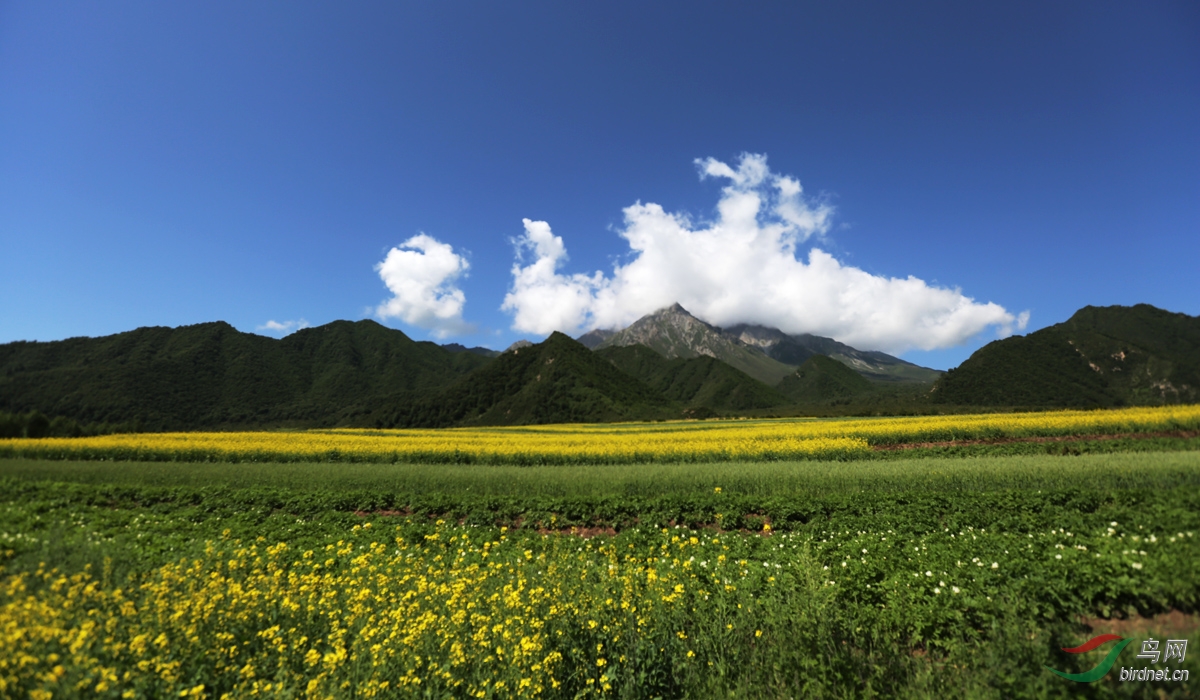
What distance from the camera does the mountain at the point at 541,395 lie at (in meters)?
93.1

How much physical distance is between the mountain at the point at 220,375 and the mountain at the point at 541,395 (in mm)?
20546

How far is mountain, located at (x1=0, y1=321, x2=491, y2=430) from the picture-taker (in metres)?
31.3

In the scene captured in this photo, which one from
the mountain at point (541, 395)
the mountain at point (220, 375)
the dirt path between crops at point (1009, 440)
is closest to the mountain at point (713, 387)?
the mountain at point (541, 395)

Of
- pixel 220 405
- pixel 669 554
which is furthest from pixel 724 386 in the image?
pixel 669 554

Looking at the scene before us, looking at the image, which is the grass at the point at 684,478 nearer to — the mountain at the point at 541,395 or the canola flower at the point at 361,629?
the canola flower at the point at 361,629

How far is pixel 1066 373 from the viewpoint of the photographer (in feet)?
187

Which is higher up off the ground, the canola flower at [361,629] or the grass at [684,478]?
the canola flower at [361,629]

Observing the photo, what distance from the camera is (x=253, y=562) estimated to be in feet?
22.1

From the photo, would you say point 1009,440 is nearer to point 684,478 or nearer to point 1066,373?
point 684,478

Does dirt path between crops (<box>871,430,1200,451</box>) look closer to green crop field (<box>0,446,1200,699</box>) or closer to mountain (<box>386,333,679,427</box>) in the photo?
green crop field (<box>0,446,1200,699</box>)

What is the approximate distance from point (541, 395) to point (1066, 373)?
288ft

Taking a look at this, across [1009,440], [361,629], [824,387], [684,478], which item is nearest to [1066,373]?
[1009,440]

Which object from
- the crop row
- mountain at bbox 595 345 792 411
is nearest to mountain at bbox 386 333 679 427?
mountain at bbox 595 345 792 411

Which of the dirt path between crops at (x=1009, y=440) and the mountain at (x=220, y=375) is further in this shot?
the mountain at (x=220, y=375)
